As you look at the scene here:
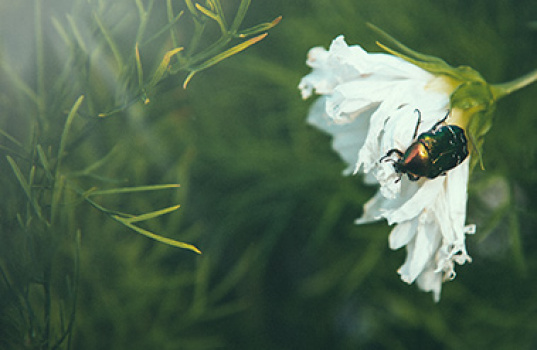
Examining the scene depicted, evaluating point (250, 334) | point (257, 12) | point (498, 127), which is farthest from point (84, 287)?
point (498, 127)

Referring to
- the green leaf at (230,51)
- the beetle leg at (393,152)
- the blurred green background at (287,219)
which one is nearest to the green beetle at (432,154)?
the beetle leg at (393,152)

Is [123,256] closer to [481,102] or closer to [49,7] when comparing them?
[49,7]

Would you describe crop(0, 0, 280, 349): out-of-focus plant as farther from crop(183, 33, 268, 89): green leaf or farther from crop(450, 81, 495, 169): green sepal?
crop(450, 81, 495, 169): green sepal

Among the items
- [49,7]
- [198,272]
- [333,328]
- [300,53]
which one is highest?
[49,7]

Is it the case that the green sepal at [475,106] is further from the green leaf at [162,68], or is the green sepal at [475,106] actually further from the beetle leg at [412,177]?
the green leaf at [162,68]

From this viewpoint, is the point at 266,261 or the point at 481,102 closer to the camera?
the point at 481,102

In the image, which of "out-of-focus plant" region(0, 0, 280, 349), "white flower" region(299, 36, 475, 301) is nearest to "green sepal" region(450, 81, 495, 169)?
"white flower" region(299, 36, 475, 301)

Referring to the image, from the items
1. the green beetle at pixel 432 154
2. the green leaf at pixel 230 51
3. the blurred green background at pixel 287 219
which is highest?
the green leaf at pixel 230 51

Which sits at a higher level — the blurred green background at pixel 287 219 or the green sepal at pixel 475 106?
the green sepal at pixel 475 106

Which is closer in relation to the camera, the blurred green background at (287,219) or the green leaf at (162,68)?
the green leaf at (162,68)
